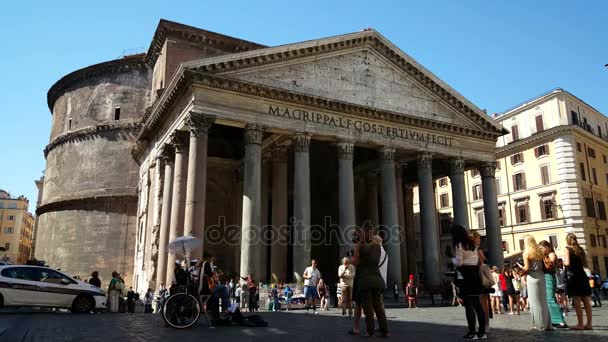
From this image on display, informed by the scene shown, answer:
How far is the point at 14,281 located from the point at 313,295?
7.72m

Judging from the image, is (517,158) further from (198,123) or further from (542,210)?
(198,123)

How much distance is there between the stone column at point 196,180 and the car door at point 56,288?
4406 millimetres

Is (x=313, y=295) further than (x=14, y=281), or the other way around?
(x=313, y=295)

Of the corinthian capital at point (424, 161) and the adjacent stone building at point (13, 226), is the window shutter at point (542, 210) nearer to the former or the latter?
the corinthian capital at point (424, 161)

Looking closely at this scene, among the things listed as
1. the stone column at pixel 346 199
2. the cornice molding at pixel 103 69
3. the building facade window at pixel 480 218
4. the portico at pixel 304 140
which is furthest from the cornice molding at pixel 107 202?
the building facade window at pixel 480 218

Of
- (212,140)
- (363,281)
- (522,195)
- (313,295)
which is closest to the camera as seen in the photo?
(363,281)

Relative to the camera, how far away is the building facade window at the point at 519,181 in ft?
104

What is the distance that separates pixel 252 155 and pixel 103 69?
61.4ft

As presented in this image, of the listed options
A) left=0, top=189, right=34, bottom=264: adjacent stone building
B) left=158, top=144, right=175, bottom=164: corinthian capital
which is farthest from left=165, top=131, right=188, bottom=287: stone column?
left=0, top=189, right=34, bottom=264: adjacent stone building

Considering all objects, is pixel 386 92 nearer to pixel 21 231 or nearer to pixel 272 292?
pixel 272 292

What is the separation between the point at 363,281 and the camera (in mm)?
6277

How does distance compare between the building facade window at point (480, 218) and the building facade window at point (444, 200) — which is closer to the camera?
the building facade window at point (480, 218)

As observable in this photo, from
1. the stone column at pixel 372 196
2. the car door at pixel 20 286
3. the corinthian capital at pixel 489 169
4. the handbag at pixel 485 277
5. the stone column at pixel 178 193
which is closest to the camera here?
the handbag at pixel 485 277

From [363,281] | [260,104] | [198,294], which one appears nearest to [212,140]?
[260,104]
